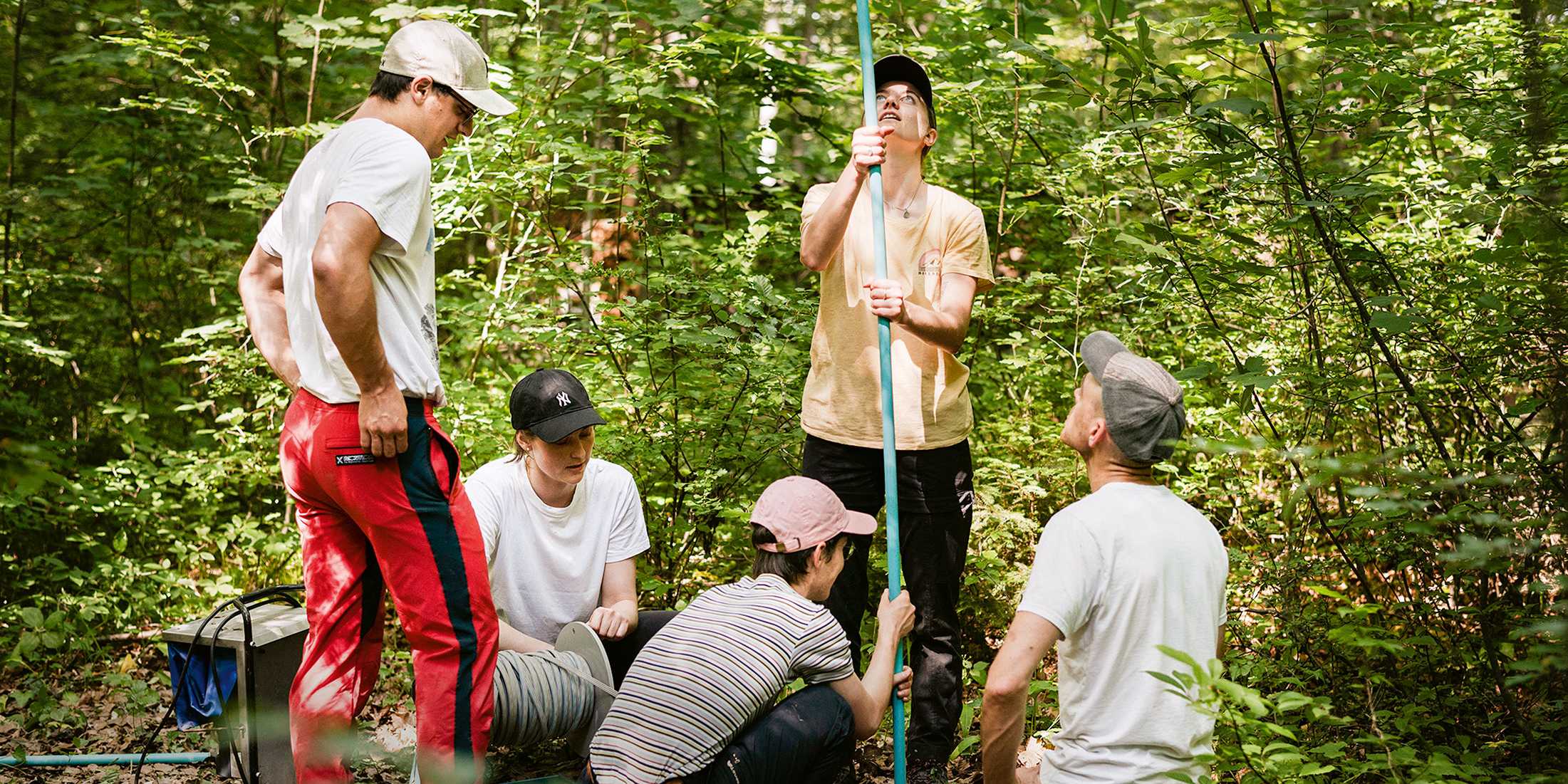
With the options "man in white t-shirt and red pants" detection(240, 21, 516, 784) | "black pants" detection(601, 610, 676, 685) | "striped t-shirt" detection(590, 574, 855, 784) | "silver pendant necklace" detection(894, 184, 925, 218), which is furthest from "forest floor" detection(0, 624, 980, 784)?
"silver pendant necklace" detection(894, 184, 925, 218)

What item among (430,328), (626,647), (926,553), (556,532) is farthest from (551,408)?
(926,553)

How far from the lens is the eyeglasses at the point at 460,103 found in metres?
2.37

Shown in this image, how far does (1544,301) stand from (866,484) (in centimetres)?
169

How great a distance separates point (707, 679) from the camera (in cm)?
238

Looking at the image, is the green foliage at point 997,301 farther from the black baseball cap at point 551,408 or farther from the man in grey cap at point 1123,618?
the black baseball cap at point 551,408

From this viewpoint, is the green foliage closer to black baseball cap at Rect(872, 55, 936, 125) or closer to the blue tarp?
black baseball cap at Rect(872, 55, 936, 125)

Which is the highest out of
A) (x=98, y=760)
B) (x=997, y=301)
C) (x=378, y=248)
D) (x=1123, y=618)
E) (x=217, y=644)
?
(x=378, y=248)

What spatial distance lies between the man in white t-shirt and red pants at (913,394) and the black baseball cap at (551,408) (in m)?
0.65

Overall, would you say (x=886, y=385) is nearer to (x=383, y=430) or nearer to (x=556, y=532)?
(x=556, y=532)

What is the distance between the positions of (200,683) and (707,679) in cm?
147

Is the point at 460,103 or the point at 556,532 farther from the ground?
the point at 460,103

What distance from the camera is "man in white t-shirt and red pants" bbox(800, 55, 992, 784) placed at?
119 inches

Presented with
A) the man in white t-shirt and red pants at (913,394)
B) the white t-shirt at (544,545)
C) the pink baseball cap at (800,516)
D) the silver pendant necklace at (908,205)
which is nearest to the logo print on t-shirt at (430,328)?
the white t-shirt at (544,545)

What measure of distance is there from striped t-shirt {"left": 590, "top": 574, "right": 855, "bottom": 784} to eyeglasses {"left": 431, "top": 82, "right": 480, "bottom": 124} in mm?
1267
